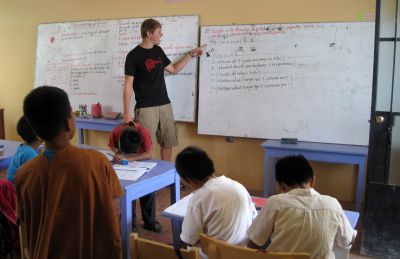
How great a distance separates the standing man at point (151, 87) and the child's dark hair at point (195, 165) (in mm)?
2018

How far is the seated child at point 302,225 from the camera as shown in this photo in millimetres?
1523

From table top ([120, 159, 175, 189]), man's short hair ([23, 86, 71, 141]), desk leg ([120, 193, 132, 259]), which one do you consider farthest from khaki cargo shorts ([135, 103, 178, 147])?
man's short hair ([23, 86, 71, 141])

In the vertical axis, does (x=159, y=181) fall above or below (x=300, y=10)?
below

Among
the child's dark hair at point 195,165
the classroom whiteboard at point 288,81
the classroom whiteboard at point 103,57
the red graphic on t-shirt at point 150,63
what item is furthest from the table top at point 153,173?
the classroom whiteboard at point 103,57

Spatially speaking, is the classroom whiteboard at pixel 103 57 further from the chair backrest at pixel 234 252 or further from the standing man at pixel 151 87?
the chair backrest at pixel 234 252

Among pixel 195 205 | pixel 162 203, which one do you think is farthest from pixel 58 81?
pixel 195 205

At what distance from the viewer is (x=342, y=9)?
144 inches

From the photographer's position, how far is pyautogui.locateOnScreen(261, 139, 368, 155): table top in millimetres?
3428

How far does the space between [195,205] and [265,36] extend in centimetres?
258

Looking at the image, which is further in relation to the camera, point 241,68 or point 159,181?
point 241,68

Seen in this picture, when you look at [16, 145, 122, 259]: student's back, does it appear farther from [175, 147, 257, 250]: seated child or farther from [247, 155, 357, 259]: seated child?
[247, 155, 357, 259]: seated child

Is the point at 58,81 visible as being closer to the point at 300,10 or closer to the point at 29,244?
the point at 300,10

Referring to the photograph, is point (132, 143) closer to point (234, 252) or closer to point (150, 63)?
point (150, 63)

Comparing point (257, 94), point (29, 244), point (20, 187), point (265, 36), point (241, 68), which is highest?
point (265, 36)
